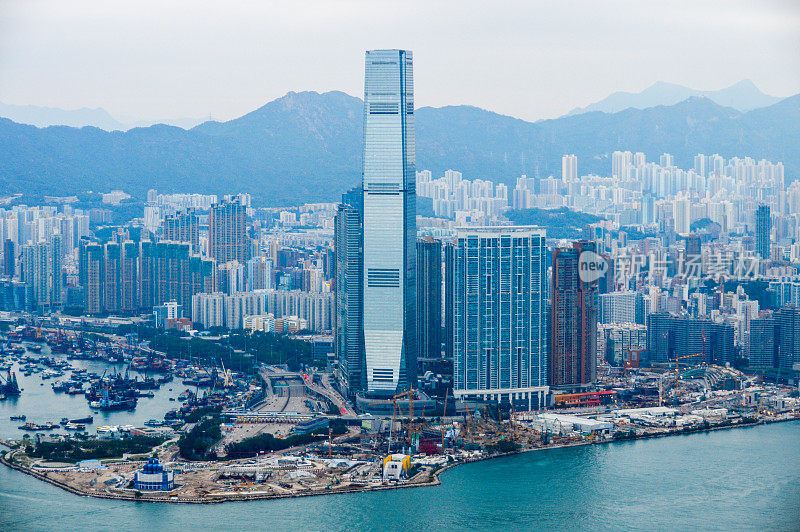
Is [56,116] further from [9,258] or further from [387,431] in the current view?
[387,431]

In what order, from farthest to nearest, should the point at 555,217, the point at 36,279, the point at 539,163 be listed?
the point at 539,163 → the point at 555,217 → the point at 36,279

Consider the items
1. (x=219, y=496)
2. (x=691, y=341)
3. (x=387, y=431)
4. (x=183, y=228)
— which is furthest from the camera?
(x=183, y=228)

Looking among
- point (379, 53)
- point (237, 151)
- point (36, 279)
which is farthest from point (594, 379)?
point (237, 151)

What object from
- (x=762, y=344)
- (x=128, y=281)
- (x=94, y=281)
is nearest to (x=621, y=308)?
(x=762, y=344)

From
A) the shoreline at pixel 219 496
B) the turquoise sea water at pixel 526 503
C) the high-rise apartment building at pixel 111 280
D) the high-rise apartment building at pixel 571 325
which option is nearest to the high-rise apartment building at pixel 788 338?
the high-rise apartment building at pixel 571 325

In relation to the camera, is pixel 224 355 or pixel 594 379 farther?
pixel 224 355

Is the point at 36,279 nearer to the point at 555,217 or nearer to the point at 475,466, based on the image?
the point at 555,217

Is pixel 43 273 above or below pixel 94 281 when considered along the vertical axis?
above
